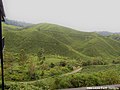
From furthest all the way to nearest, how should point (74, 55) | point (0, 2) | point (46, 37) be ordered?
point (46, 37)
point (74, 55)
point (0, 2)

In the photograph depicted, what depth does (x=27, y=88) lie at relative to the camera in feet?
104

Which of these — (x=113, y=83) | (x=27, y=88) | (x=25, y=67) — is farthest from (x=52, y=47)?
(x=27, y=88)

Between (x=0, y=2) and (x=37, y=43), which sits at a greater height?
(x=0, y=2)

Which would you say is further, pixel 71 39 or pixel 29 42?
pixel 71 39

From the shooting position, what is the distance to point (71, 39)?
468ft

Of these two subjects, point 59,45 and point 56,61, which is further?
point 59,45

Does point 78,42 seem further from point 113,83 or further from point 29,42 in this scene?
point 113,83

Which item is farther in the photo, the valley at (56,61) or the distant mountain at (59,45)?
the distant mountain at (59,45)

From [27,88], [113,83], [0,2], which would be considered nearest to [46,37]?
[113,83]

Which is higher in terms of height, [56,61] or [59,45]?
[59,45]

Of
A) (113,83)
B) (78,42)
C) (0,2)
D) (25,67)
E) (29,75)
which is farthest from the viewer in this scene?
(78,42)

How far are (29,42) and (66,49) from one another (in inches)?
627

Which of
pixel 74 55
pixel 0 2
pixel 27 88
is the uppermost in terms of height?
pixel 0 2

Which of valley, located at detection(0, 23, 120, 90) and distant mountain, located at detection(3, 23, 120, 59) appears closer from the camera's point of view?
valley, located at detection(0, 23, 120, 90)
